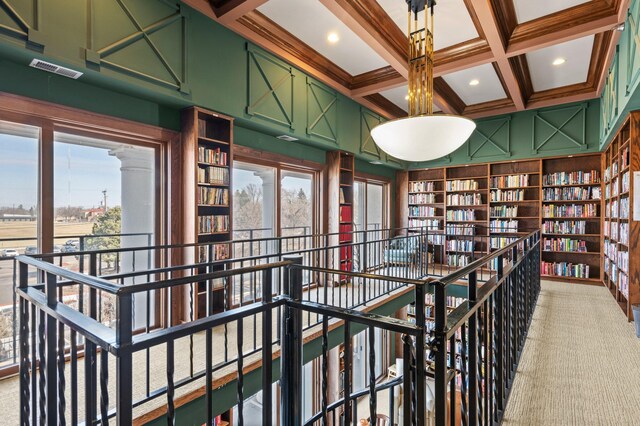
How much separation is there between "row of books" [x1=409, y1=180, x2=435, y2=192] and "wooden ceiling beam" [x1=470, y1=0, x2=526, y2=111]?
9.49 ft

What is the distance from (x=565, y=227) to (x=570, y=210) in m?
0.34

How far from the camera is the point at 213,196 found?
384 centimetres

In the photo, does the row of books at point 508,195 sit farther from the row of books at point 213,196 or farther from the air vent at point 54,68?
the air vent at point 54,68

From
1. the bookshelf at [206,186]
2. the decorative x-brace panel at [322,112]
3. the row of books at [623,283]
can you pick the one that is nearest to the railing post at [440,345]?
the bookshelf at [206,186]

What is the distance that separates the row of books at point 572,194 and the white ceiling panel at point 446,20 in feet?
12.7

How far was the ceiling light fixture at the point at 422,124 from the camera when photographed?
277 cm

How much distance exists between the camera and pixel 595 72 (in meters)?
5.02

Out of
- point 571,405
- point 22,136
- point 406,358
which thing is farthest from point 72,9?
point 571,405

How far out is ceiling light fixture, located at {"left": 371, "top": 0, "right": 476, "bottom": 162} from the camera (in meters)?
2.77

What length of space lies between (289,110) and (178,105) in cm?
157

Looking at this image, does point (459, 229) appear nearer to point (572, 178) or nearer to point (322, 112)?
point (572, 178)

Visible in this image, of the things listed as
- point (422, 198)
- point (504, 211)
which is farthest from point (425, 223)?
point (504, 211)

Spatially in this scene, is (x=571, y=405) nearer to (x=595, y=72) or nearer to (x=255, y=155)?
(x=255, y=155)

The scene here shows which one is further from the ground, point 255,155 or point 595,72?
point 595,72
